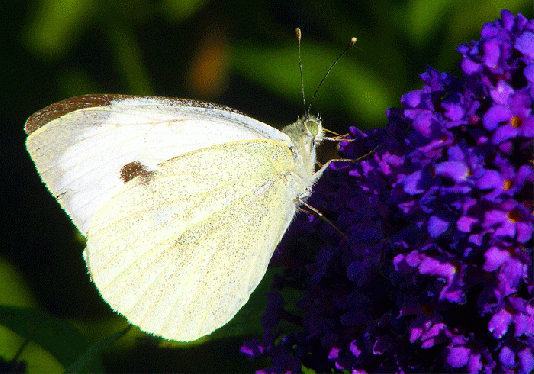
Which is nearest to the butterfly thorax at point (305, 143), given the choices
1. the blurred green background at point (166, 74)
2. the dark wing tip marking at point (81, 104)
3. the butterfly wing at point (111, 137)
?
the butterfly wing at point (111, 137)

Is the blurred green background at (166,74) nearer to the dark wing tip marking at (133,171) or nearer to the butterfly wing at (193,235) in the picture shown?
the butterfly wing at (193,235)

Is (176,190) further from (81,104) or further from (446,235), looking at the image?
(446,235)

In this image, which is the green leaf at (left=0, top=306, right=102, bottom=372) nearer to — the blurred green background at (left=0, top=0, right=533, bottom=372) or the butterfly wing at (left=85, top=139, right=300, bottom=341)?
the blurred green background at (left=0, top=0, right=533, bottom=372)

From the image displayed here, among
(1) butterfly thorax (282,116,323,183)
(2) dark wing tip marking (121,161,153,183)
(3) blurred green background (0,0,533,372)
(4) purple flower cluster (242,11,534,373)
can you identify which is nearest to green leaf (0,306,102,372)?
(3) blurred green background (0,0,533,372)

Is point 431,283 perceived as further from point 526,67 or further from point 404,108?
point 526,67

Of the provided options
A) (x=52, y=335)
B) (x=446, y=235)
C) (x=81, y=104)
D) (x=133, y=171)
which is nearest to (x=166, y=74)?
(x=81, y=104)
